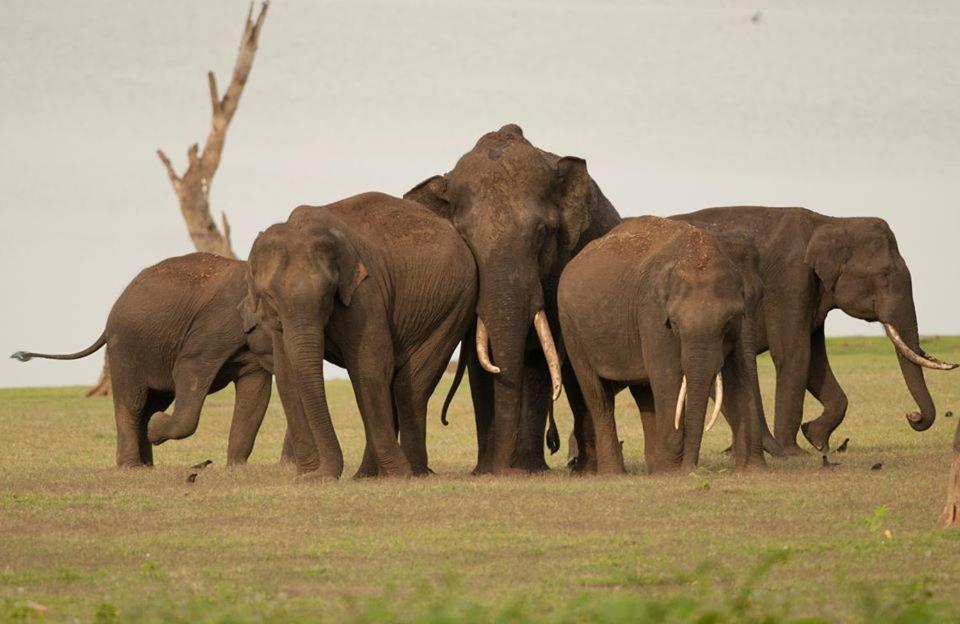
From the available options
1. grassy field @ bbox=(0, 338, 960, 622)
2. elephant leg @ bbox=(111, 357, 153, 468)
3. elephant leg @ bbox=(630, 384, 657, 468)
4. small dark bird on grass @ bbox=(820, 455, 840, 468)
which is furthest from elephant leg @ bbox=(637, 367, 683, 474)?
elephant leg @ bbox=(111, 357, 153, 468)

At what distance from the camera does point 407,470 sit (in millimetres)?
18547

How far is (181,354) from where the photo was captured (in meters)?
21.9

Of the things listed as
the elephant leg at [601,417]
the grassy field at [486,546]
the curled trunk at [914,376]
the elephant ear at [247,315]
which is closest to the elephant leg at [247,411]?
the elephant ear at [247,315]

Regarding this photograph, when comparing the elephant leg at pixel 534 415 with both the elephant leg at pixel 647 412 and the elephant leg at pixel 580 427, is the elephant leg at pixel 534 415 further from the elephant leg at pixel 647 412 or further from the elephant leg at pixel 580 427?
the elephant leg at pixel 647 412

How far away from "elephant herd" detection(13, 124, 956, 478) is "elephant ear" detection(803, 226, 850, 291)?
2 cm

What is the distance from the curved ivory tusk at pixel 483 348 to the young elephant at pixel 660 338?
72cm

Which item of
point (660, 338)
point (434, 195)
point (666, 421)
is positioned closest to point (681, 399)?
point (666, 421)

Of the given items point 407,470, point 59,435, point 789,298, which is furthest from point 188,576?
point 59,435

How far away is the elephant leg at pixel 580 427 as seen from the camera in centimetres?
2016

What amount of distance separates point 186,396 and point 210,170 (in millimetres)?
25186

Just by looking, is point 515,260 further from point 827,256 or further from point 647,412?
point 827,256

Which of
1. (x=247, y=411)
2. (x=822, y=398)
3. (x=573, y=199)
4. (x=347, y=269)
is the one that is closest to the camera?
(x=347, y=269)

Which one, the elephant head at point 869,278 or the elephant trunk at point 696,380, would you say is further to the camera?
the elephant head at point 869,278

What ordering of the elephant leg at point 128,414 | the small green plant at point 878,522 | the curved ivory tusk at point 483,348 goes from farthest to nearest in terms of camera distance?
A: 1. the elephant leg at point 128,414
2. the curved ivory tusk at point 483,348
3. the small green plant at point 878,522
